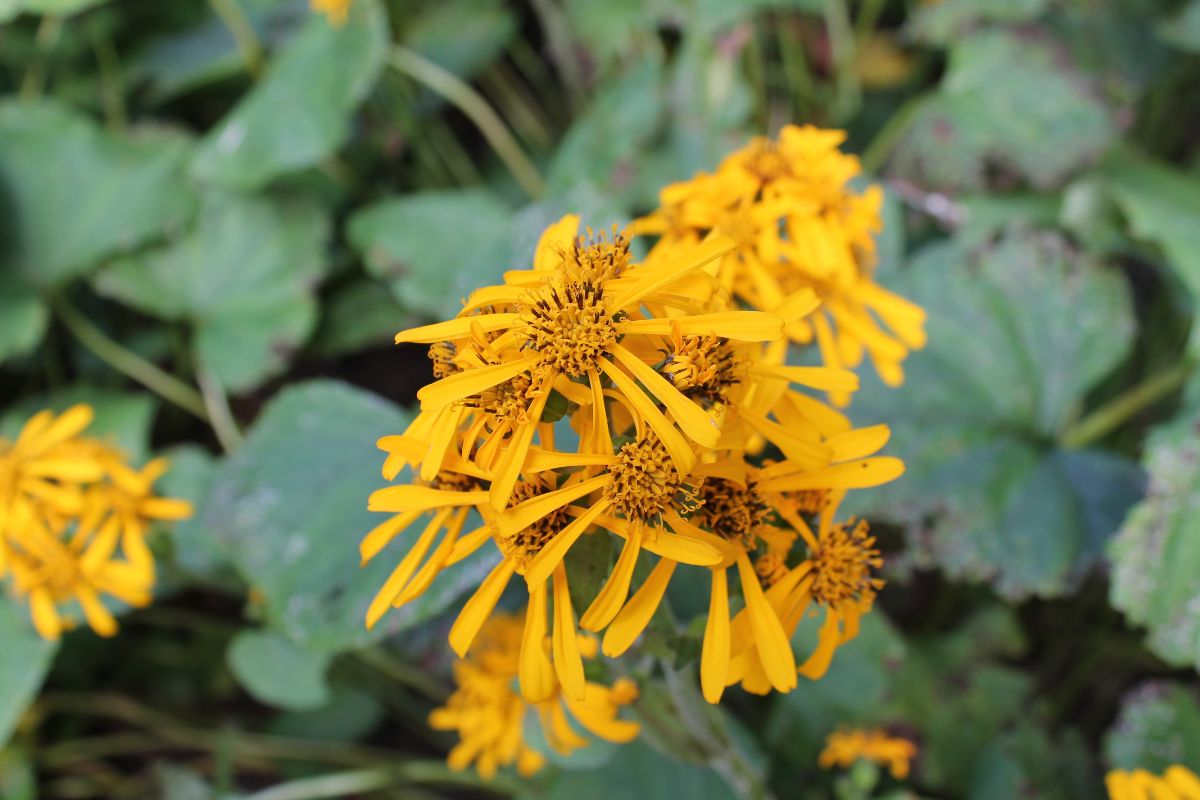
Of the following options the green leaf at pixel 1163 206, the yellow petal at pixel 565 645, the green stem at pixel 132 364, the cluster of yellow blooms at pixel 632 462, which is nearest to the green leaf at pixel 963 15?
the green leaf at pixel 1163 206

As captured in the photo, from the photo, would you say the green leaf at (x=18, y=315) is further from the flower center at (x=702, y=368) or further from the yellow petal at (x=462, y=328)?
the flower center at (x=702, y=368)

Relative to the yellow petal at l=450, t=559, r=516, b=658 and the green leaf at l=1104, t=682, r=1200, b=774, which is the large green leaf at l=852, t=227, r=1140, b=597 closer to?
the green leaf at l=1104, t=682, r=1200, b=774

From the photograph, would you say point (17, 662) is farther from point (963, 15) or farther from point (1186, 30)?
point (1186, 30)

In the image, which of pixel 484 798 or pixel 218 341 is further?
pixel 218 341

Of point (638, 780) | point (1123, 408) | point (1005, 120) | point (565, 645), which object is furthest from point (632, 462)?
point (1005, 120)

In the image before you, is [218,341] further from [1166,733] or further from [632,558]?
[1166,733]

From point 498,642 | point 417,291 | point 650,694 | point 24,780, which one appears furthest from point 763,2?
point 24,780
